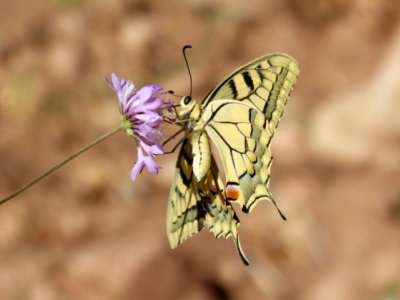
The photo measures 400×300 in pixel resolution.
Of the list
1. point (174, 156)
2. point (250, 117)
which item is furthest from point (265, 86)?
point (174, 156)

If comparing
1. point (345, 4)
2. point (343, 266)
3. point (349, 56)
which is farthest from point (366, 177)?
point (345, 4)

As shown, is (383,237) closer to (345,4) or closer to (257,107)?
(345,4)

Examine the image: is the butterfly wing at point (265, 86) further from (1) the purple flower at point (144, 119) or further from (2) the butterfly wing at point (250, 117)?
(1) the purple flower at point (144, 119)

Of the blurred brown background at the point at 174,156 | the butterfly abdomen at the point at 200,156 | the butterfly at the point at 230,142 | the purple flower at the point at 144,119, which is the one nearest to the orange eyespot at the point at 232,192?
the butterfly at the point at 230,142

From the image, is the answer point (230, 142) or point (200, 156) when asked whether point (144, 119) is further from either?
point (230, 142)

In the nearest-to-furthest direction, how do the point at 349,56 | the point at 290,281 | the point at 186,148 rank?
the point at 186,148 → the point at 290,281 → the point at 349,56

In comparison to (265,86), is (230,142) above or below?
below

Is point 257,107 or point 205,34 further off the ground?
point 257,107
